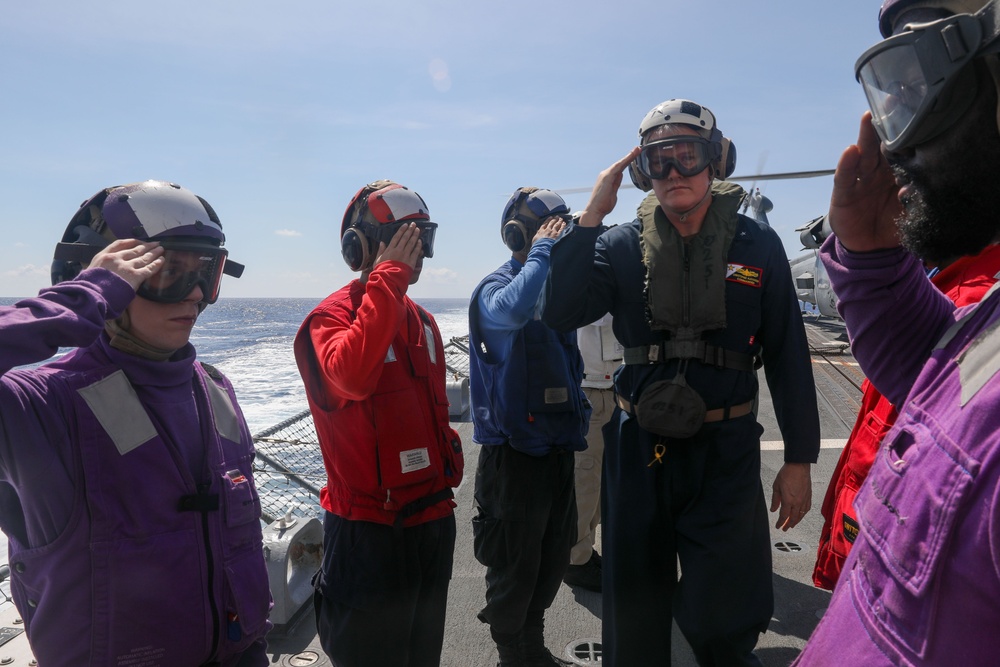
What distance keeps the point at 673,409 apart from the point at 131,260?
1740 mm

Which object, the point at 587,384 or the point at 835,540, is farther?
the point at 587,384

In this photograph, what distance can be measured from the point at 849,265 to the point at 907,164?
42cm

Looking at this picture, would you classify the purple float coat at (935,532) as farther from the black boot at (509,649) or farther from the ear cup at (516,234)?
the ear cup at (516,234)

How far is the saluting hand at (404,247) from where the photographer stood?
2.34m

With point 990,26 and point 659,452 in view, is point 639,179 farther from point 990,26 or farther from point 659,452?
point 990,26

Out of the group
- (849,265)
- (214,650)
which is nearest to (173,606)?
(214,650)

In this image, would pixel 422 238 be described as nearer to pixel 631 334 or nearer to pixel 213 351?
pixel 631 334

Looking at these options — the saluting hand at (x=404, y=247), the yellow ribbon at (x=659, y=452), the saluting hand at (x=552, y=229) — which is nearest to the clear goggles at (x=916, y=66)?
the yellow ribbon at (x=659, y=452)

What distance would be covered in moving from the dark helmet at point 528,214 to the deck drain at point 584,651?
2093 millimetres

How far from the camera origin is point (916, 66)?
970mm

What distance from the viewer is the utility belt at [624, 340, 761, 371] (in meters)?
2.32

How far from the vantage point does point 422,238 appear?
2.50 m

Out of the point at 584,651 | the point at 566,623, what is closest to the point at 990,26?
the point at 584,651

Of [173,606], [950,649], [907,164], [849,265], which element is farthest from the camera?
[173,606]
